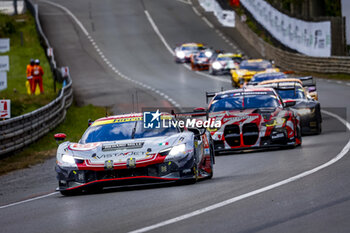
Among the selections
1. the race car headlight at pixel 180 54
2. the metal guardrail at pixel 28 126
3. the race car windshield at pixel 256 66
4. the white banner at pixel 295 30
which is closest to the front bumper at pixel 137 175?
the metal guardrail at pixel 28 126

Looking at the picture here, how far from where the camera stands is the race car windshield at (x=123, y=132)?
12781mm

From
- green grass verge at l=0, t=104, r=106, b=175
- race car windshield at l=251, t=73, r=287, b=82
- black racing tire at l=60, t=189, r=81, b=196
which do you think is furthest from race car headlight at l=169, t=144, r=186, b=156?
race car windshield at l=251, t=73, r=287, b=82

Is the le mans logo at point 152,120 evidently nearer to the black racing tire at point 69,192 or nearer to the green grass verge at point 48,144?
the black racing tire at point 69,192

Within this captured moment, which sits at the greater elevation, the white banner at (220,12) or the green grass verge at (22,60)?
the white banner at (220,12)

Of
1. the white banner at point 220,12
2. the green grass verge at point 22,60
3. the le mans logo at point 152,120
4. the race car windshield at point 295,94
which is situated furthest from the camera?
the white banner at point 220,12

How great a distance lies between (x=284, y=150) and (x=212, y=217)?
870 centimetres

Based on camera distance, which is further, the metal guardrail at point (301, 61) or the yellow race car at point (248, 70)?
the metal guardrail at point (301, 61)

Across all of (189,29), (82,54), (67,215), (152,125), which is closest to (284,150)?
(152,125)

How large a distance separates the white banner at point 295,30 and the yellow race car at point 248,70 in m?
6.65

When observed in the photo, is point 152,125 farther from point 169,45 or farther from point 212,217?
point 169,45

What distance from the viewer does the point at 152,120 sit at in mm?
13070

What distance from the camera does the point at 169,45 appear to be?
67500 mm

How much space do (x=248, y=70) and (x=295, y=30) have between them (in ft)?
47.5

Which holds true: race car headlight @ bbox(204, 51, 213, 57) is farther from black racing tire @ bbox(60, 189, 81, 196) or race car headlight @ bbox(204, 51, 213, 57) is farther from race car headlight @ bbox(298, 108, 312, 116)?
black racing tire @ bbox(60, 189, 81, 196)
